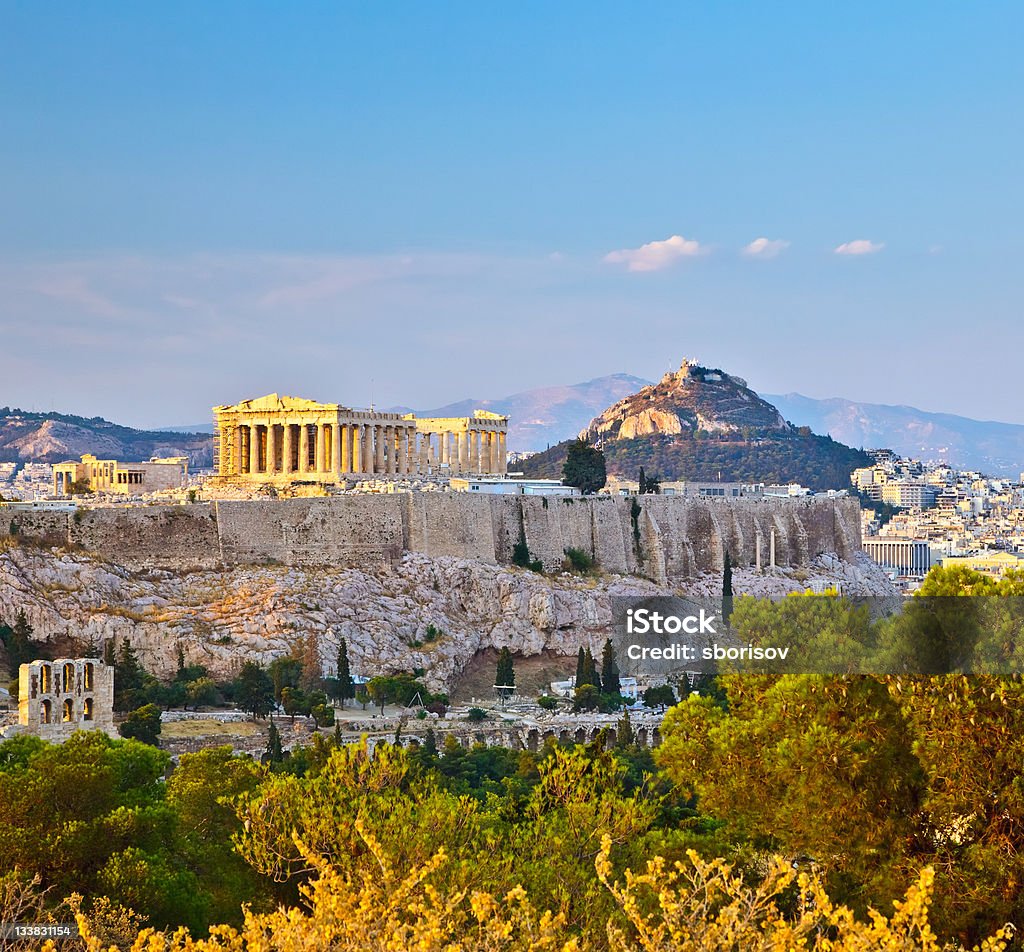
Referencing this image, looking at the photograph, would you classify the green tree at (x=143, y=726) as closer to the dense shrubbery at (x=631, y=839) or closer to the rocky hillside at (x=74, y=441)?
the dense shrubbery at (x=631, y=839)

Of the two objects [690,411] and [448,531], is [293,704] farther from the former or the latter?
[690,411]

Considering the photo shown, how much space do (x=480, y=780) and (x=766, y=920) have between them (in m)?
19.8

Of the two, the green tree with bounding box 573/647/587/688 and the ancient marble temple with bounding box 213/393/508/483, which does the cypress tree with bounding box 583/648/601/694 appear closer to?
the green tree with bounding box 573/647/587/688

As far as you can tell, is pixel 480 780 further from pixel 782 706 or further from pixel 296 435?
pixel 296 435

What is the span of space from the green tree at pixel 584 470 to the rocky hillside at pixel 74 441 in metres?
77.7

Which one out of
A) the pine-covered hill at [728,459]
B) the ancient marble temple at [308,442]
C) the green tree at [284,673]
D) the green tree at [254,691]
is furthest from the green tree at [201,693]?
the pine-covered hill at [728,459]

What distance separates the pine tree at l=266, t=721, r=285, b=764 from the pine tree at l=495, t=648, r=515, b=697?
36.4 ft

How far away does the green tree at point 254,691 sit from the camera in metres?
39.3

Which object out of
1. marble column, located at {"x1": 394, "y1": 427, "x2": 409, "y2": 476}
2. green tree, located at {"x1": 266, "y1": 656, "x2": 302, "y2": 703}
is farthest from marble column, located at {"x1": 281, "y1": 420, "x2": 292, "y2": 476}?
green tree, located at {"x1": 266, "y1": 656, "x2": 302, "y2": 703}

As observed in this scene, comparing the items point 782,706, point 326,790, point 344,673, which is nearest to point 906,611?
point 782,706

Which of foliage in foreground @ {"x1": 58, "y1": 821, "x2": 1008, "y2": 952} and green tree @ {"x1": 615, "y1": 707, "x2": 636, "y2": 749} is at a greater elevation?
foliage in foreground @ {"x1": 58, "y1": 821, "x2": 1008, "y2": 952}

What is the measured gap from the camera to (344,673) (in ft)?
138

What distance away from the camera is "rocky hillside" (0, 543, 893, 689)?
4194cm

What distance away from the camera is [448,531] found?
169ft
